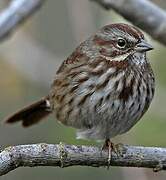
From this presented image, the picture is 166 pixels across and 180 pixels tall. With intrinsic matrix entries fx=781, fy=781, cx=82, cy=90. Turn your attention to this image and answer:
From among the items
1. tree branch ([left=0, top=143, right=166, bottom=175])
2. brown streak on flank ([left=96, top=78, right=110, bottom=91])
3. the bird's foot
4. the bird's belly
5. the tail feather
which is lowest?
A: tree branch ([left=0, top=143, right=166, bottom=175])

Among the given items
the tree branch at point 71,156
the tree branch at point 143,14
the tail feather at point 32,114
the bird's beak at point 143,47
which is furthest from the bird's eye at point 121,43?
the tail feather at point 32,114

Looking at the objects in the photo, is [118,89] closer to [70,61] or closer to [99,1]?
[70,61]

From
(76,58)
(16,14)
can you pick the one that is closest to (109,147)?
(76,58)

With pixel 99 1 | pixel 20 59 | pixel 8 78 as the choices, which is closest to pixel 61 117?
pixel 99 1

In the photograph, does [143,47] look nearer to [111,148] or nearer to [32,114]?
[111,148]

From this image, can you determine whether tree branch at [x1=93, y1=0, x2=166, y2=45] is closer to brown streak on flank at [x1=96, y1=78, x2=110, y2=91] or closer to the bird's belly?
the bird's belly

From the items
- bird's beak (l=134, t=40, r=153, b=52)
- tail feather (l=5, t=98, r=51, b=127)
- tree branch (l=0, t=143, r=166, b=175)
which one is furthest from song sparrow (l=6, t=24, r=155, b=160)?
tail feather (l=5, t=98, r=51, b=127)
